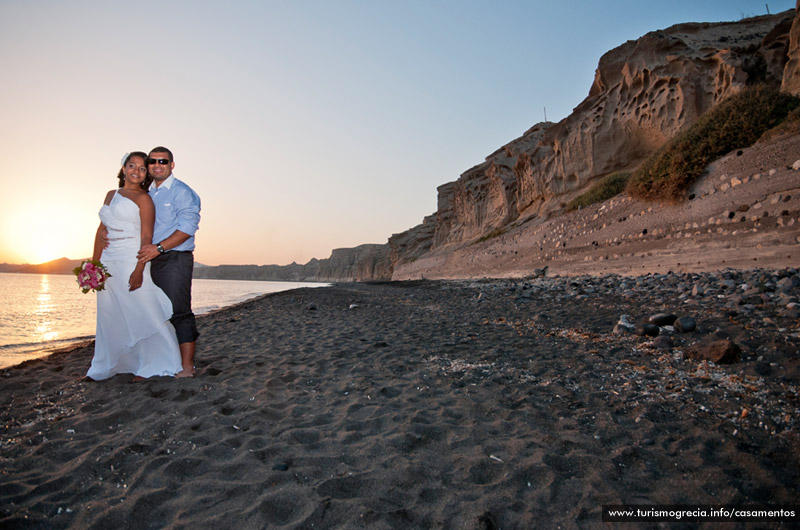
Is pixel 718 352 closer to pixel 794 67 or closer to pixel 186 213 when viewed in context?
pixel 186 213

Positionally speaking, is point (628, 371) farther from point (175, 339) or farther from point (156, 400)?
point (175, 339)

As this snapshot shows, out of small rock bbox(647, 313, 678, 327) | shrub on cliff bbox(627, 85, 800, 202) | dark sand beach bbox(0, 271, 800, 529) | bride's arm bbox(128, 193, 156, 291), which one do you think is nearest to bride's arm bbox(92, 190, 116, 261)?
bride's arm bbox(128, 193, 156, 291)

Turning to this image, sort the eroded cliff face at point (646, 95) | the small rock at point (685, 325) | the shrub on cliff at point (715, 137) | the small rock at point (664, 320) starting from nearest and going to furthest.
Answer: the small rock at point (685, 325), the small rock at point (664, 320), the shrub on cliff at point (715, 137), the eroded cliff face at point (646, 95)

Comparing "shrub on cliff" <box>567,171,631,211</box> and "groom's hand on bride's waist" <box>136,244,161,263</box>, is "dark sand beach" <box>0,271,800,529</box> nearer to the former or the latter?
"groom's hand on bride's waist" <box>136,244,161,263</box>

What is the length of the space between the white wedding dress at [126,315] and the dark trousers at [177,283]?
0.09m

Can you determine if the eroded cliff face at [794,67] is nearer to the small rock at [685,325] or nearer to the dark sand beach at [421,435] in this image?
the dark sand beach at [421,435]

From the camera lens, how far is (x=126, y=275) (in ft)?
11.0

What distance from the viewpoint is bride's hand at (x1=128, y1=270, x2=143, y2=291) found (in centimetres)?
329

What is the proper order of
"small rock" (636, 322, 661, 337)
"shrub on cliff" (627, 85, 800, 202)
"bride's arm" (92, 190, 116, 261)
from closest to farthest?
"bride's arm" (92, 190, 116, 261)
"small rock" (636, 322, 661, 337)
"shrub on cliff" (627, 85, 800, 202)

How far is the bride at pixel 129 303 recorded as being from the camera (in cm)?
332

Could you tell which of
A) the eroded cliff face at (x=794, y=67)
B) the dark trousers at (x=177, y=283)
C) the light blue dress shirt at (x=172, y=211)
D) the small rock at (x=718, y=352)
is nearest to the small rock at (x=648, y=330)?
the small rock at (x=718, y=352)

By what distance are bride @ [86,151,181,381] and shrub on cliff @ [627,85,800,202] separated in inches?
433

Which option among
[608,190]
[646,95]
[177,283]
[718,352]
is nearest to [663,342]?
[718,352]

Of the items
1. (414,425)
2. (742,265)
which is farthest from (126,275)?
(742,265)
